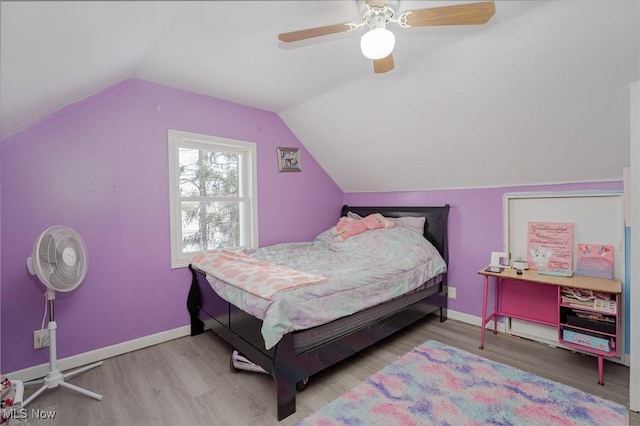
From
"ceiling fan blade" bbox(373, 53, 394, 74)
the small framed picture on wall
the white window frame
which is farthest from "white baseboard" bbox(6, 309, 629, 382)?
"ceiling fan blade" bbox(373, 53, 394, 74)

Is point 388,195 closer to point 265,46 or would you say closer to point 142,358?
point 265,46

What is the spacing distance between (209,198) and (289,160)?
1118 millimetres

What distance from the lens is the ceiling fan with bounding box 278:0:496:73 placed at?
54.0 inches

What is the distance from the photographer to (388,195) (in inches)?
150

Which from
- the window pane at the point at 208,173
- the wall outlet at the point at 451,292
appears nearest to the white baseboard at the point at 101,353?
the window pane at the point at 208,173

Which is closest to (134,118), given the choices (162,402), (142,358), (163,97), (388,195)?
(163,97)

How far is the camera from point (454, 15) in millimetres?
1411

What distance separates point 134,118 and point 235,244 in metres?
1.55

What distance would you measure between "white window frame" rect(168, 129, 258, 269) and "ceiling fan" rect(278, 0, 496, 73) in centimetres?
172

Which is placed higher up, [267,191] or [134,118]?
[134,118]

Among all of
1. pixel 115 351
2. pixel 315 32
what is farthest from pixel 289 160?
pixel 115 351

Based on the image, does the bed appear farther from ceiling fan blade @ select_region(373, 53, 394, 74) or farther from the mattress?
ceiling fan blade @ select_region(373, 53, 394, 74)

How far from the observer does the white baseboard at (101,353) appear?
2.10 m

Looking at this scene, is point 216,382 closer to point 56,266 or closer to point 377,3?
point 56,266
